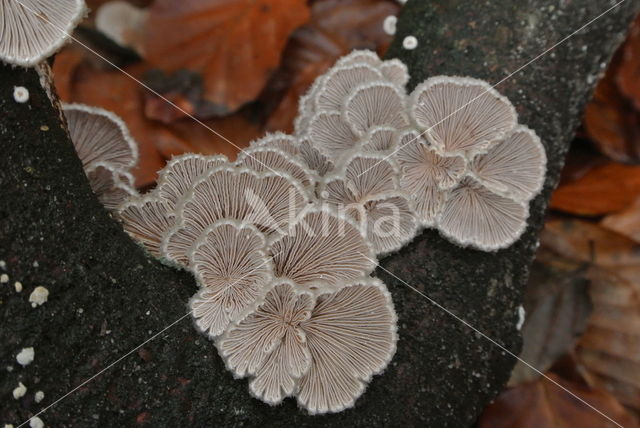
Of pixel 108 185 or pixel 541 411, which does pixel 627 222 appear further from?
pixel 108 185

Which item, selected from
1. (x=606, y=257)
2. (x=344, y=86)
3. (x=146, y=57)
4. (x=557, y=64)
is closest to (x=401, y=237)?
(x=344, y=86)

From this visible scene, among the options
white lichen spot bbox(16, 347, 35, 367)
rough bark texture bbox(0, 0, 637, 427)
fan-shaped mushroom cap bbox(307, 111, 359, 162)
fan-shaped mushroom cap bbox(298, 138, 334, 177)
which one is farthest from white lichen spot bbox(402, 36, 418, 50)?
white lichen spot bbox(16, 347, 35, 367)

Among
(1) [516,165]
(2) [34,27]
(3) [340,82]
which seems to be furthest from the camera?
(3) [340,82]

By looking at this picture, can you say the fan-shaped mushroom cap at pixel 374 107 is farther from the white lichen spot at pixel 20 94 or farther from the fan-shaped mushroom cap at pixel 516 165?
the white lichen spot at pixel 20 94

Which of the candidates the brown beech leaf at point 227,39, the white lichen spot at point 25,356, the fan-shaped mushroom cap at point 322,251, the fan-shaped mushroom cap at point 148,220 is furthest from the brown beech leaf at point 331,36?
the white lichen spot at point 25,356

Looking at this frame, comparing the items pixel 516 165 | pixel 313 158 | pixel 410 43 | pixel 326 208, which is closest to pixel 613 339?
pixel 516 165

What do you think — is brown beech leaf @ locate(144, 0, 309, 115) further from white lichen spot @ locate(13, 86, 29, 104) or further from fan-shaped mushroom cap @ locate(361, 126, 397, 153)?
white lichen spot @ locate(13, 86, 29, 104)
